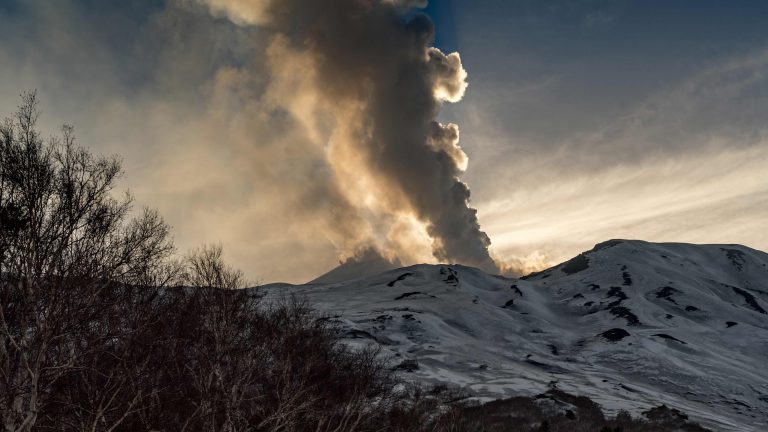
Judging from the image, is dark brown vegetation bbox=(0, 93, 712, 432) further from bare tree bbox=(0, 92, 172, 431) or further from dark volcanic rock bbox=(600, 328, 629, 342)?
dark volcanic rock bbox=(600, 328, 629, 342)

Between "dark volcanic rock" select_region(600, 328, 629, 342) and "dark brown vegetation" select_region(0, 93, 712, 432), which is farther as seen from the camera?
"dark volcanic rock" select_region(600, 328, 629, 342)

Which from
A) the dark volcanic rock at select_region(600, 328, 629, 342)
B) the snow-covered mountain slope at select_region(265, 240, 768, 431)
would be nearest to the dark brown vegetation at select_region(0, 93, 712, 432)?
the snow-covered mountain slope at select_region(265, 240, 768, 431)

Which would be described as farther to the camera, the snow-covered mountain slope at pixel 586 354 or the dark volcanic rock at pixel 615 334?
the dark volcanic rock at pixel 615 334

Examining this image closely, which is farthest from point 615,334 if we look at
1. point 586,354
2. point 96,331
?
point 96,331

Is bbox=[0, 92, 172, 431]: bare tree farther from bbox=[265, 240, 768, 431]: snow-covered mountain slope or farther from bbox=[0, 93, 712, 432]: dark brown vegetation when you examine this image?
bbox=[265, 240, 768, 431]: snow-covered mountain slope

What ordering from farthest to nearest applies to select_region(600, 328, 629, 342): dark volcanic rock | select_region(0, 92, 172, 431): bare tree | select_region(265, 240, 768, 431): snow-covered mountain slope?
select_region(600, 328, 629, 342): dark volcanic rock, select_region(265, 240, 768, 431): snow-covered mountain slope, select_region(0, 92, 172, 431): bare tree

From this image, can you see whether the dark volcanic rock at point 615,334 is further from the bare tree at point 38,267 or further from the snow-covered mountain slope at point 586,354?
the bare tree at point 38,267

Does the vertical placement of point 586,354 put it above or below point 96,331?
below

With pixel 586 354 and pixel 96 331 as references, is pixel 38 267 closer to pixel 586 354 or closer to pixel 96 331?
pixel 96 331

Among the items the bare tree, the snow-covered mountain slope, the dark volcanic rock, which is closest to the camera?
the bare tree

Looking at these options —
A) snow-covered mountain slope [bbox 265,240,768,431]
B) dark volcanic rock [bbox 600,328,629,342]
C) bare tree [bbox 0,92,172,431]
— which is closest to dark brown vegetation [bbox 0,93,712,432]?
bare tree [bbox 0,92,172,431]

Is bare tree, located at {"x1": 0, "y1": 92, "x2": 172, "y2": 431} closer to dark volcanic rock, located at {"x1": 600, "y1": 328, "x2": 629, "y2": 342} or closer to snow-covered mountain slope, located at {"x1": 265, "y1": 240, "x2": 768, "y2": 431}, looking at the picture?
snow-covered mountain slope, located at {"x1": 265, "y1": 240, "x2": 768, "y2": 431}

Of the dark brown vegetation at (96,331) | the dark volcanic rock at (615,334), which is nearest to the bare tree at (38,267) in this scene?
the dark brown vegetation at (96,331)

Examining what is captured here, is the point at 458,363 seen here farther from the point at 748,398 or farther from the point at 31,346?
the point at 31,346
